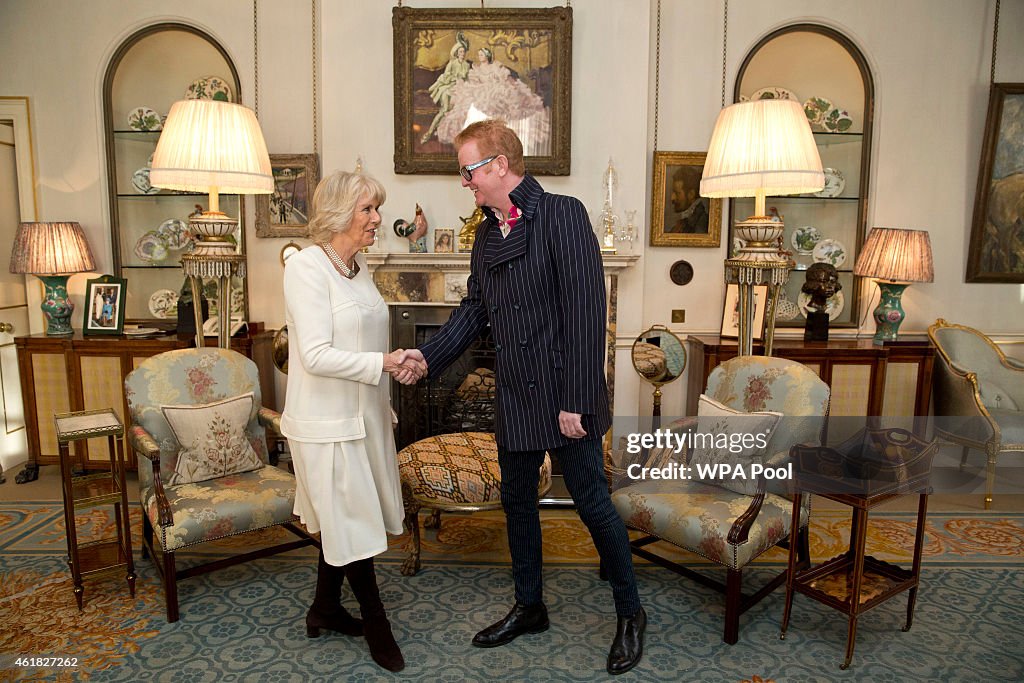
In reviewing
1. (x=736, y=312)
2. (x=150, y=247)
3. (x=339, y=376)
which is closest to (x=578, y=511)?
(x=339, y=376)

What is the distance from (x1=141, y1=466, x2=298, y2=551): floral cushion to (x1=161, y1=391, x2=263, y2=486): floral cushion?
2.0 inches

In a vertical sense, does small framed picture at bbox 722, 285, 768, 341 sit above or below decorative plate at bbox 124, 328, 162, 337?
above

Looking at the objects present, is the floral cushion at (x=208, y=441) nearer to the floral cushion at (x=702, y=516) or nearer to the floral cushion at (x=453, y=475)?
the floral cushion at (x=453, y=475)

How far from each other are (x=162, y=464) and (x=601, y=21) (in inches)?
139

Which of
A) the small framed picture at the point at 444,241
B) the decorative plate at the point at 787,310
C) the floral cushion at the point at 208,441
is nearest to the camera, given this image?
the floral cushion at the point at 208,441

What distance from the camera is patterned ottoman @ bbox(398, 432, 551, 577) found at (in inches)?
118

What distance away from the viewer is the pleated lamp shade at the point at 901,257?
4297mm

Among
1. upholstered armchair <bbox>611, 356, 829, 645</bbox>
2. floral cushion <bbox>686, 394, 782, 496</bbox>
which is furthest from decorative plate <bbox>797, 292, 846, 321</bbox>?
floral cushion <bbox>686, 394, 782, 496</bbox>

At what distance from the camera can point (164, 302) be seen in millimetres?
4816

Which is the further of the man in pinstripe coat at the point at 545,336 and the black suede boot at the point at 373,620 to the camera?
the black suede boot at the point at 373,620

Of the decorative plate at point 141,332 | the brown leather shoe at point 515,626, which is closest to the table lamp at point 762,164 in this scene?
the brown leather shoe at point 515,626

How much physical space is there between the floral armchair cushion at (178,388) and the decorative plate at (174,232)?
1898 millimetres

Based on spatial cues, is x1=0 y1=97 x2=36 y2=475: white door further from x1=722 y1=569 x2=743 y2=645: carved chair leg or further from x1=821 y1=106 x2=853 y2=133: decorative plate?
x1=821 y1=106 x2=853 y2=133: decorative plate

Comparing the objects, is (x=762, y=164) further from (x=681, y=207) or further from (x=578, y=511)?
(x=578, y=511)
